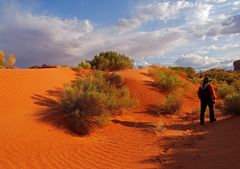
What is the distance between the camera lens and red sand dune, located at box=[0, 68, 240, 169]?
8.84m

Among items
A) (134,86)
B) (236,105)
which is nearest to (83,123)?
(236,105)

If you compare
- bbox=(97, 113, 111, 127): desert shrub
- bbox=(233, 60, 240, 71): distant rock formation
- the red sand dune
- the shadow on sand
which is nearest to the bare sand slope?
the red sand dune

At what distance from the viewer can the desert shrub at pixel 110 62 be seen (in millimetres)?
28734

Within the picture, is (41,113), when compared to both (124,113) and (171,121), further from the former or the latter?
(171,121)

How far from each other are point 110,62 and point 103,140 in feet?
60.2

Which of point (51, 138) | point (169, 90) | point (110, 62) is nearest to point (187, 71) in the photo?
point (110, 62)

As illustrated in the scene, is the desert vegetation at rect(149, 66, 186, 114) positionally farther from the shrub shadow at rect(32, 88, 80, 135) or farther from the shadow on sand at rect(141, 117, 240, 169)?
the shrub shadow at rect(32, 88, 80, 135)

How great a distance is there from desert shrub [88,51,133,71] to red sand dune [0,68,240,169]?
494 inches

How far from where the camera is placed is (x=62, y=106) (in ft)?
42.1

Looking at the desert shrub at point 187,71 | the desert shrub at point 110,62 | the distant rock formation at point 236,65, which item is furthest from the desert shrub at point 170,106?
the distant rock formation at point 236,65

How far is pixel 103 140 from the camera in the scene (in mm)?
11344

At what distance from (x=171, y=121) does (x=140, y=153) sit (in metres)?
5.64

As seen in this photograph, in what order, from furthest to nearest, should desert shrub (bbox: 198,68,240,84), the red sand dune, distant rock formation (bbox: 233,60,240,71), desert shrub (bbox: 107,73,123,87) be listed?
distant rock formation (bbox: 233,60,240,71), desert shrub (bbox: 198,68,240,84), desert shrub (bbox: 107,73,123,87), the red sand dune

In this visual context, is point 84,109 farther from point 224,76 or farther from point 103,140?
point 224,76
